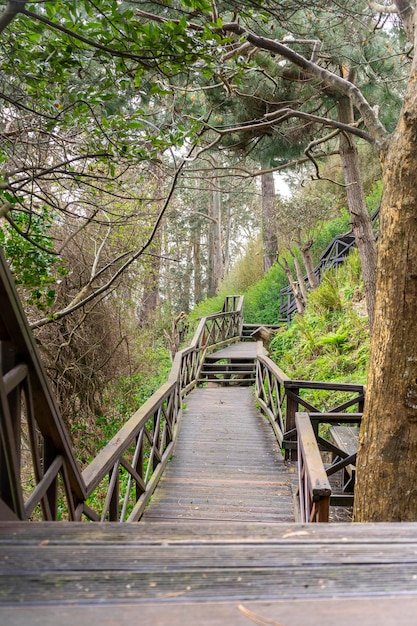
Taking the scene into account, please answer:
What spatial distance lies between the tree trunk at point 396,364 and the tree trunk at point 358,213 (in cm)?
Answer: 332

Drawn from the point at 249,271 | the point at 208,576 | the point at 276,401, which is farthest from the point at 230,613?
the point at 249,271

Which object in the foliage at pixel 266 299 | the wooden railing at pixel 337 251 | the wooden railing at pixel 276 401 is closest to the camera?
the wooden railing at pixel 276 401

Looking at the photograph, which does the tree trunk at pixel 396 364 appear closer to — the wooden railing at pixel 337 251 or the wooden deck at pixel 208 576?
the wooden deck at pixel 208 576

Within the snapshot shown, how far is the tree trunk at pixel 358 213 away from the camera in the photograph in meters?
6.12

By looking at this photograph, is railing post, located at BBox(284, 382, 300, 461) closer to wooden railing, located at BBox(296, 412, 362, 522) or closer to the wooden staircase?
wooden railing, located at BBox(296, 412, 362, 522)

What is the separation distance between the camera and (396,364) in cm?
243

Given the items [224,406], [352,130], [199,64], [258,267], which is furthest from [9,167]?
[258,267]

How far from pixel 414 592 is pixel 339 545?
0.74 feet

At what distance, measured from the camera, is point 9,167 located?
14.9 feet

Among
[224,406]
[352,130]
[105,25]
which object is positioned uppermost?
[352,130]

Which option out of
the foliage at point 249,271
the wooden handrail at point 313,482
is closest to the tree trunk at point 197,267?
the foliage at point 249,271

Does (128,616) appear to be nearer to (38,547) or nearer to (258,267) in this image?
(38,547)

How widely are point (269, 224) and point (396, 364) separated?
11407 millimetres

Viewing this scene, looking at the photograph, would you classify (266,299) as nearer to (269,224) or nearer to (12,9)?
(269,224)
